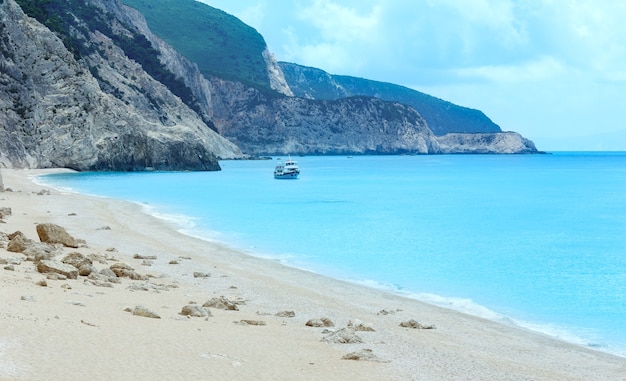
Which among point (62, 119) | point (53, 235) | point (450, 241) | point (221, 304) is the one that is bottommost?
point (450, 241)

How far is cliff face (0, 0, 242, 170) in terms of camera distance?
83188mm

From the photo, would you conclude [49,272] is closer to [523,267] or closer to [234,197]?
[523,267]

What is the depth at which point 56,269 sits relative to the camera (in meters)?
16.1

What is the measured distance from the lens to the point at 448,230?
141ft

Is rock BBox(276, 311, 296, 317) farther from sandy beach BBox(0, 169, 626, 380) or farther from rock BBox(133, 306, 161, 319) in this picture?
rock BBox(133, 306, 161, 319)

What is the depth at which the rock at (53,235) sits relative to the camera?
2176 cm

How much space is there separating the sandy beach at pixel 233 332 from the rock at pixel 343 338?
3 cm

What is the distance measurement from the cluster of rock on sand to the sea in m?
5.45

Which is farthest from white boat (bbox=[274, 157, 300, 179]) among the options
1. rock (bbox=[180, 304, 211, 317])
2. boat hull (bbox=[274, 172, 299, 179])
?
rock (bbox=[180, 304, 211, 317])

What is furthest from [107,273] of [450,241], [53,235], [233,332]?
[450,241]

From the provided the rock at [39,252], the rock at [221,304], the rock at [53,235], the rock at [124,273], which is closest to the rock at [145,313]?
the rock at [221,304]

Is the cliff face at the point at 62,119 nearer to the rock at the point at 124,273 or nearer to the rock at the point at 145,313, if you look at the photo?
the rock at the point at 124,273

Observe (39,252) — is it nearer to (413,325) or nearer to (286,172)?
(413,325)

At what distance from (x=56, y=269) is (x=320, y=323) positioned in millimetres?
5956
